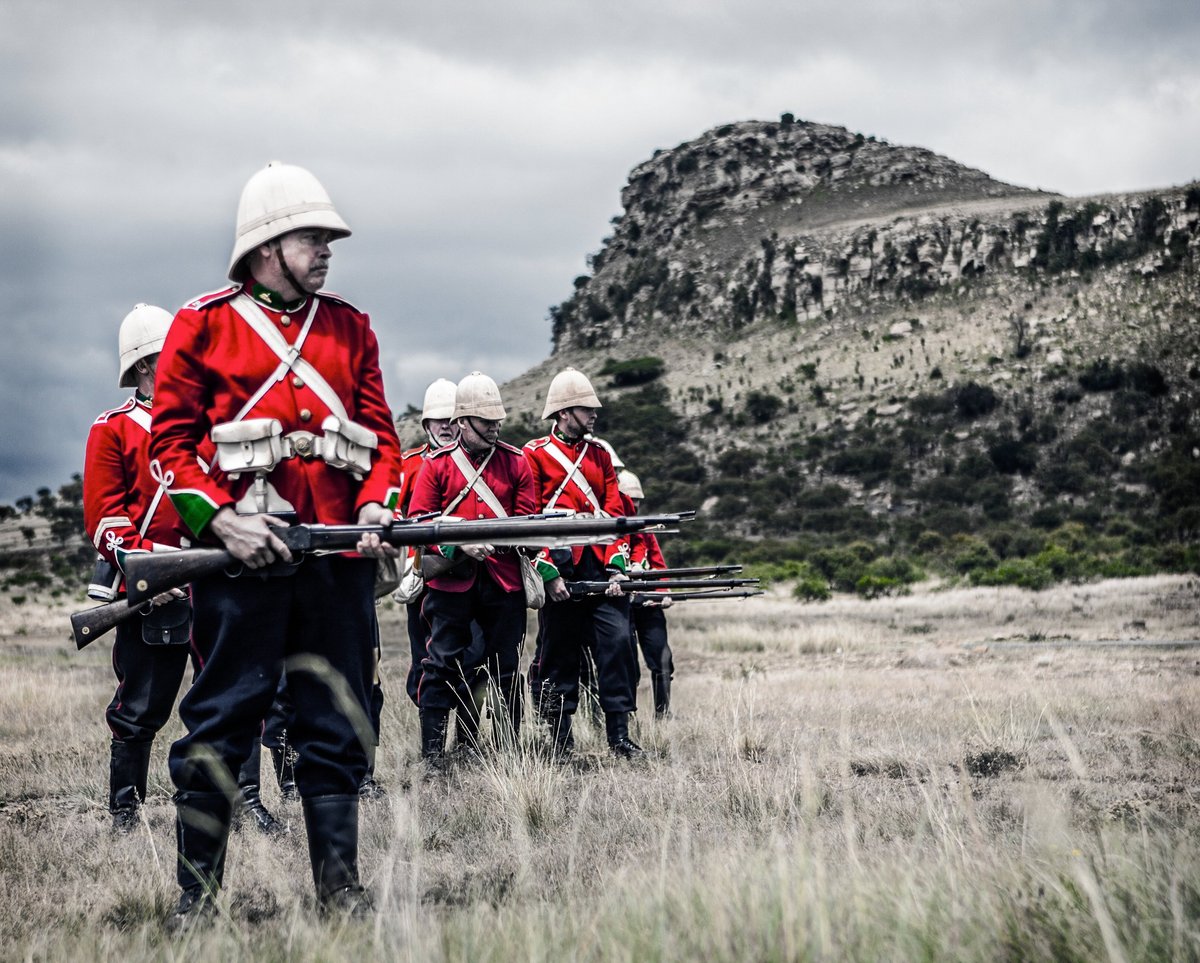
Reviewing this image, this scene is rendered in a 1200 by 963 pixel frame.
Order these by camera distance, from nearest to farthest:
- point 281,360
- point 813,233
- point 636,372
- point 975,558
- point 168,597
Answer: point 281,360 → point 168,597 → point 975,558 → point 636,372 → point 813,233

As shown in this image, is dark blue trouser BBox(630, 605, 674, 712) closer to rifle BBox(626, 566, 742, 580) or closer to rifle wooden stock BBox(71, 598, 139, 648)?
rifle BBox(626, 566, 742, 580)

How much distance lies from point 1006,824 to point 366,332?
335cm

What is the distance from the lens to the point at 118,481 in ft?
20.6

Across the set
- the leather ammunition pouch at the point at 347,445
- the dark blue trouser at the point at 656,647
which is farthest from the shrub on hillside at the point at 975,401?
the leather ammunition pouch at the point at 347,445

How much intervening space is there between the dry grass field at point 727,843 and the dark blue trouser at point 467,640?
57 cm

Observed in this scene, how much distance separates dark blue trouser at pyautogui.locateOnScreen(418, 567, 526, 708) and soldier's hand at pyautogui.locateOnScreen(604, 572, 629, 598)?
29.4 inches

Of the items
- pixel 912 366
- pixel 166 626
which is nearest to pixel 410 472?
pixel 166 626

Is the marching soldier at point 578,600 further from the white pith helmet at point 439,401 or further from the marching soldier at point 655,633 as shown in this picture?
the marching soldier at point 655,633

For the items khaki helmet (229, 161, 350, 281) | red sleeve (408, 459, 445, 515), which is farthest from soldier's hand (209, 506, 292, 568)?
red sleeve (408, 459, 445, 515)

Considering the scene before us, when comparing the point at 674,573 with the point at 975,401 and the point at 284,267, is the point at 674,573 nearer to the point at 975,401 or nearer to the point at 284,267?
the point at 284,267

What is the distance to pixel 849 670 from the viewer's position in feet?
49.4

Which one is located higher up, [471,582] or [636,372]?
[636,372]

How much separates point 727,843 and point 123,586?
3377mm

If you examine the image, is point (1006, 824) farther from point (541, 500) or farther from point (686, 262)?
point (686, 262)
